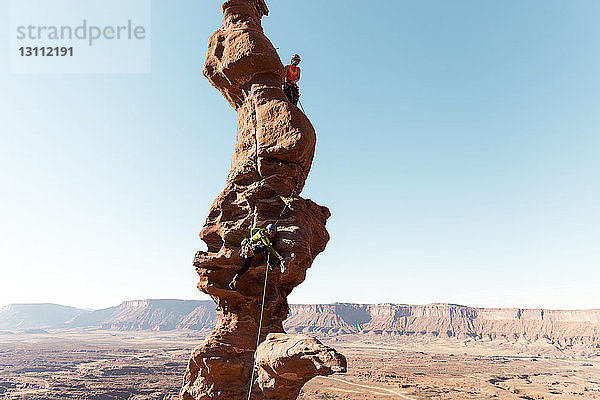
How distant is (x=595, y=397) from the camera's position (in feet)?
198

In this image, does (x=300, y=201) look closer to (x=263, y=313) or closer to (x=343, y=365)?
(x=263, y=313)

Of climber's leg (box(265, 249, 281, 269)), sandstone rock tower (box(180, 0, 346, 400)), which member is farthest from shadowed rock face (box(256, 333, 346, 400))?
climber's leg (box(265, 249, 281, 269))

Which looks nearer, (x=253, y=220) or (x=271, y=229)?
(x=271, y=229)

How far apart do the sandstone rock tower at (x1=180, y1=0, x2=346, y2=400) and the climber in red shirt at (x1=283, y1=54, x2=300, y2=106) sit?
3.65 ft

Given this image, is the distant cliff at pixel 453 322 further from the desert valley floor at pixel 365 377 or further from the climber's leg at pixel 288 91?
the climber's leg at pixel 288 91

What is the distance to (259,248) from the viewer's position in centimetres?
908

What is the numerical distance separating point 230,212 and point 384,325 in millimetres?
187711

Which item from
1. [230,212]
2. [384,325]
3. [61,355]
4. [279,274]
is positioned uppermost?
[230,212]

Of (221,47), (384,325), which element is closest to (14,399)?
(221,47)

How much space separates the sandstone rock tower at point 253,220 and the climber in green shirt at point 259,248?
256mm

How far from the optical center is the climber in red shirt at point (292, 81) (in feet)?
40.8

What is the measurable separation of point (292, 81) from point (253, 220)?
5.29 metres

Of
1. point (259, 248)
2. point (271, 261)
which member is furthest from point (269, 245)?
point (271, 261)

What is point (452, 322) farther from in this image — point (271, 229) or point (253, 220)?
point (271, 229)
